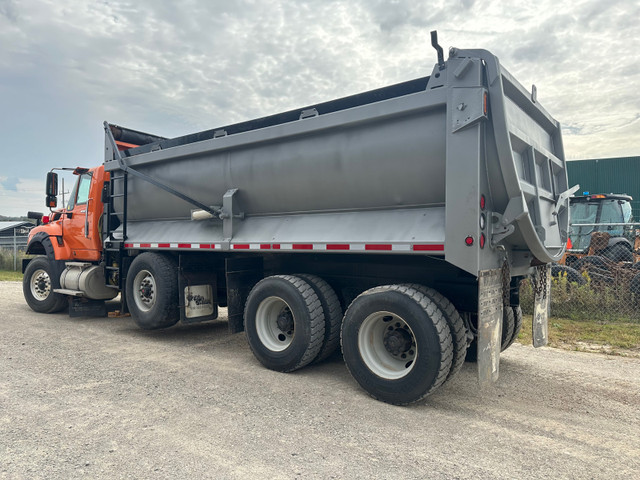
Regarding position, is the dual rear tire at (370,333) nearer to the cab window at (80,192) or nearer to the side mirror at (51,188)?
the cab window at (80,192)

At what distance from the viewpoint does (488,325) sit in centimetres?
401

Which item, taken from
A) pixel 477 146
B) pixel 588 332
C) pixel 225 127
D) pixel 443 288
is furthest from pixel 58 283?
pixel 588 332

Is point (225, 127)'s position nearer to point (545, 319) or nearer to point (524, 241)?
point (524, 241)

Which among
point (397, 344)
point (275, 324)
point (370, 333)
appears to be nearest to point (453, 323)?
point (397, 344)

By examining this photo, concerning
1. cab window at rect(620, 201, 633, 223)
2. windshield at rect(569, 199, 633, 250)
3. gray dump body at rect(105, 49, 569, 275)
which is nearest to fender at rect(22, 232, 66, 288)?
gray dump body at rect(105, 49, 569, 275)

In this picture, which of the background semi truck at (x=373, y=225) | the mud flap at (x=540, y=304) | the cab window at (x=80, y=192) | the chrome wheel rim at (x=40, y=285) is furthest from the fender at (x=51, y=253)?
the mud flap at (x=540, y=304)

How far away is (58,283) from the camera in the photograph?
28.6ft

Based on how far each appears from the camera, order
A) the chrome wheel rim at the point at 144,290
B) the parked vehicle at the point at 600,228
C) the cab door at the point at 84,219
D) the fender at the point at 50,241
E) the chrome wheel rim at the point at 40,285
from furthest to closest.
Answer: the parked vehicle at the point at 600,228 < the chrome wheel rim at the point at 40,285 < the fender at the point at 50,241 < the cab door at the point at 84,219 < the chrome wheel rim at the point at 144,290

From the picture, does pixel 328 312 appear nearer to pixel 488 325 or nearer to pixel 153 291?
pixel 488 325

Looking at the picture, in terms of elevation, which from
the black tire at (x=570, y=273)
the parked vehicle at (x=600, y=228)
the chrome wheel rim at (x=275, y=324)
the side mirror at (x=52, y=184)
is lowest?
the chrome wheel rim at (x=275, y=324)

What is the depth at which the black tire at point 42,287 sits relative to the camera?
8.75 metres

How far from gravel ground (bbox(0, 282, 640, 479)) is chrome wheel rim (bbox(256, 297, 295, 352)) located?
0.35 metres

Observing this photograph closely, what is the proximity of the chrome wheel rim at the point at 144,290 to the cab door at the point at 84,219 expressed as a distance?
1541 millimetres

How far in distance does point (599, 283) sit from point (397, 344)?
265 inches
